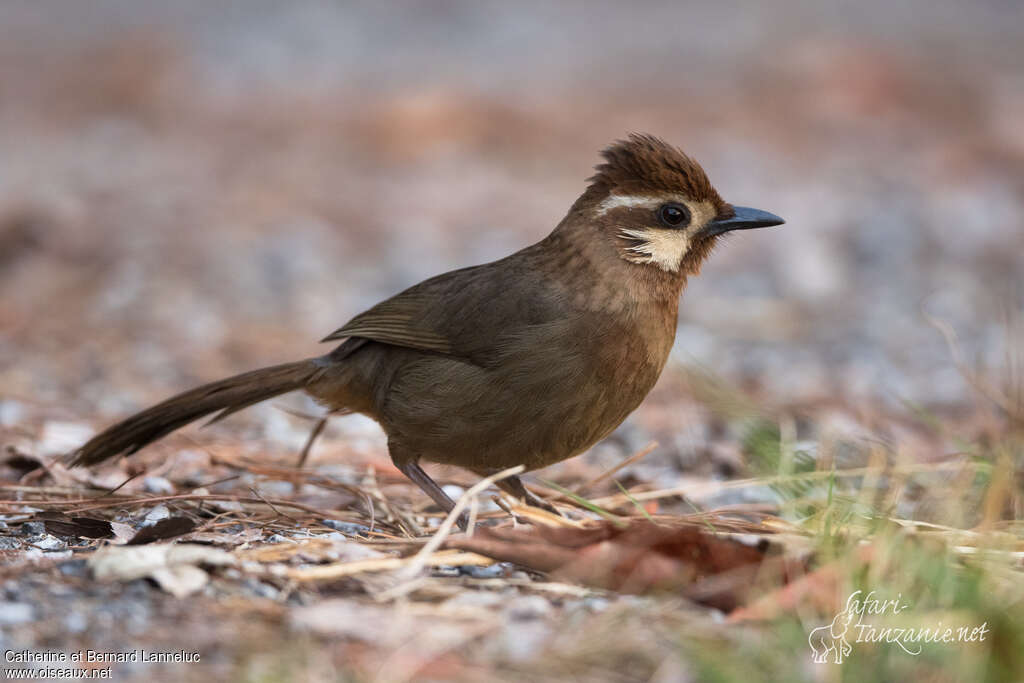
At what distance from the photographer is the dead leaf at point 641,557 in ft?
9.23

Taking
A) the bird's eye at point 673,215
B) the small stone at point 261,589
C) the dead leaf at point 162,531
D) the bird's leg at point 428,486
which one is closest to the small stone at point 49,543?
the dead leaf at point 162,531

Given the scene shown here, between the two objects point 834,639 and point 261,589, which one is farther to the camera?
point 261,589

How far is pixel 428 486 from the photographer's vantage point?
13.7 ft

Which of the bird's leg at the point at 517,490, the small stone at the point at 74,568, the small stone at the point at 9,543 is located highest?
the bird's leg at the point at 517,490

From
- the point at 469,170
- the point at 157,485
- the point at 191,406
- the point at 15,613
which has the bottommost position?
the point at 15,613

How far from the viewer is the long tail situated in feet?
13.6

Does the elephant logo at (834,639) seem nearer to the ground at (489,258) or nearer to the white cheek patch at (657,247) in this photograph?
the ground at (489,258)

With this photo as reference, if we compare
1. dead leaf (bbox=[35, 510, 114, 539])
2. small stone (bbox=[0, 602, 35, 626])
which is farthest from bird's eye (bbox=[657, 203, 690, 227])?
small stone (bbox=[0, 602, 35, 626])

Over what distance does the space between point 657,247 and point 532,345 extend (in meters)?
0.60

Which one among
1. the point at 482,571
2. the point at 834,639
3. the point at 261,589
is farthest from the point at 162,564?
the point at 834,639

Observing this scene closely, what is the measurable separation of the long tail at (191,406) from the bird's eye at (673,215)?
4.64 feet

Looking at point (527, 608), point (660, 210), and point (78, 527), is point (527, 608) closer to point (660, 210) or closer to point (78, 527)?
point (78, 527)

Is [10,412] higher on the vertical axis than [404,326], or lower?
lower

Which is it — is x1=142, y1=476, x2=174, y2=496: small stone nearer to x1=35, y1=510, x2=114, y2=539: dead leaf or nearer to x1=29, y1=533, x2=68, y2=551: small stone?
x1=35, y1=510, x2=114, y2=539: dead leaf
